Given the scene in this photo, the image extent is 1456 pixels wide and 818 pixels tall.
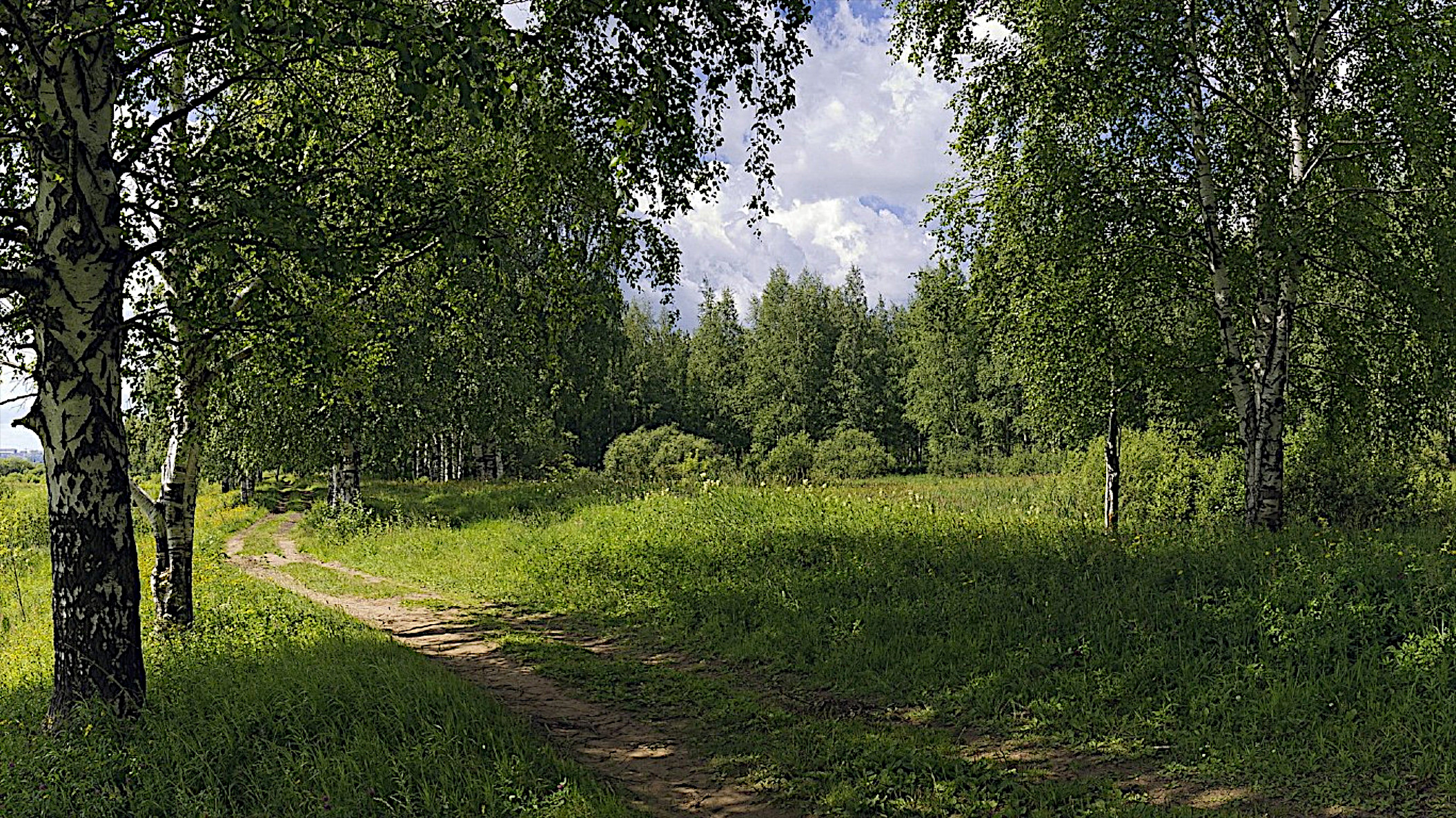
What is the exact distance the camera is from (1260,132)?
36.7 feet

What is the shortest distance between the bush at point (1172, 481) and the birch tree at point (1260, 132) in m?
3.40

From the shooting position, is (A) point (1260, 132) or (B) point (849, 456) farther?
(B) point (849, 456)

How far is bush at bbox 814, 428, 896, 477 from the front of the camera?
44.7 metres

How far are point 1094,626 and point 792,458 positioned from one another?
36.7m

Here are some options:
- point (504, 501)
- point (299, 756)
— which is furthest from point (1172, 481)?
point (299, 756)

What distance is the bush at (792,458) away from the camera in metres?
44.4

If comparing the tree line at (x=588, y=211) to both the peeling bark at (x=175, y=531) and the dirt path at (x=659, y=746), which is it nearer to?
the peeling bark at (x=175, y=531)

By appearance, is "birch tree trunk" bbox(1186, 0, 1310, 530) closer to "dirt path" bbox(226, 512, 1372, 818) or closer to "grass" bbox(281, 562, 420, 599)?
"dirt path" bbox(226, 512, 1372, 818)

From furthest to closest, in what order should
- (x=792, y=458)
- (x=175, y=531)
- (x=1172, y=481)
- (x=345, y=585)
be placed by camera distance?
(x=792, y=458)
(x=1172, y=481)
(x=345, y=585)
(x=175, y=531)

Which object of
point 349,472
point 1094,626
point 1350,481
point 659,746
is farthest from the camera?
point 349,472

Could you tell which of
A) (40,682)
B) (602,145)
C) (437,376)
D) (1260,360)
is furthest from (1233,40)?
(437,376)

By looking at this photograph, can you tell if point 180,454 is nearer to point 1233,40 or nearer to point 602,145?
point 602,145

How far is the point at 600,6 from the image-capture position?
6387 millimetres

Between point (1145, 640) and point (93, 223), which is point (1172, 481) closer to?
point (1145, 640)
